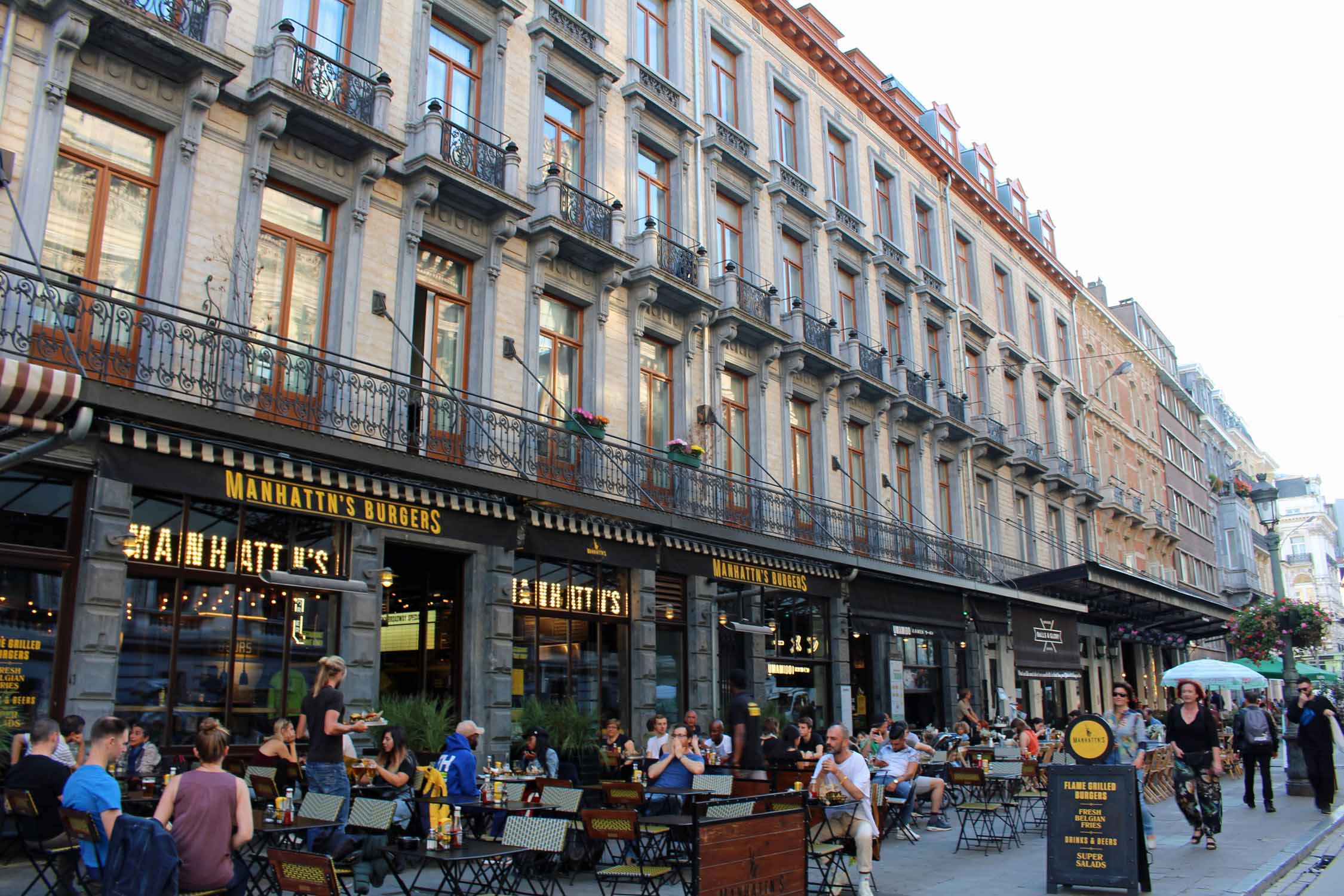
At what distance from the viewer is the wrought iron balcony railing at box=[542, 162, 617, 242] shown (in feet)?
55.7

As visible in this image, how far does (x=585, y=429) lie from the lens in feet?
52.8

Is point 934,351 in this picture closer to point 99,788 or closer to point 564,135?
point 564,135

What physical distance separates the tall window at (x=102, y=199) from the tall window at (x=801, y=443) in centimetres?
1331

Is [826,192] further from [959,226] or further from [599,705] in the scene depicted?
[599,705]

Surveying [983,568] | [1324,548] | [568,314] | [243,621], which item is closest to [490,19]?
[568,314]

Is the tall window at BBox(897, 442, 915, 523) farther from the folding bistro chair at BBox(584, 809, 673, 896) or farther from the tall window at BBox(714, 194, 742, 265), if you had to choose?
the folding bistro chair at BBox(584, 809, 673, 896)

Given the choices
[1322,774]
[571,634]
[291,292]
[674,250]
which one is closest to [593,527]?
[571,634]

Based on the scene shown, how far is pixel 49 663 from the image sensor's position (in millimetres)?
10305

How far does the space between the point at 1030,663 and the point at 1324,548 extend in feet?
291

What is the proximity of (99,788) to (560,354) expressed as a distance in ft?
38.4

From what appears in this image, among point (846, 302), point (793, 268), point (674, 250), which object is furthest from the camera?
point (846, 302)

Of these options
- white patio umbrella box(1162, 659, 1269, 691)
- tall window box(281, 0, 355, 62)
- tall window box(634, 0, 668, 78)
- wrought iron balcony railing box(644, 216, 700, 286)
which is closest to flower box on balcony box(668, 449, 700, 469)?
wrought iron balcony railing box(644, 216, 700, 286)

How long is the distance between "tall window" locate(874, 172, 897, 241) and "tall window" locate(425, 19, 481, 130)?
46.1 ft

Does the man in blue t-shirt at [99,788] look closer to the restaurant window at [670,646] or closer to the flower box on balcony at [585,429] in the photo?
the flower box on balcony at [585,429]
